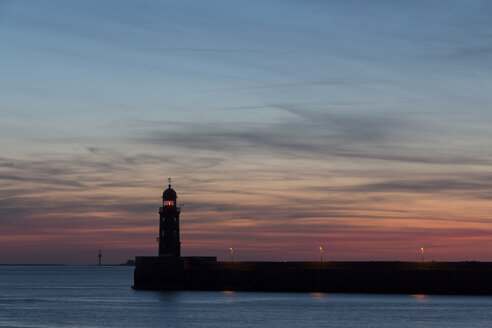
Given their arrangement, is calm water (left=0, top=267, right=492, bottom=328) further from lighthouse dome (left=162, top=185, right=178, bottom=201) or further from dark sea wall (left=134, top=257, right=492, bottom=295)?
lighthouse dome (left=162, top=185, right=178, bottom=201)

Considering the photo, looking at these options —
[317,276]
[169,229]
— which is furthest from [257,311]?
[169,229]

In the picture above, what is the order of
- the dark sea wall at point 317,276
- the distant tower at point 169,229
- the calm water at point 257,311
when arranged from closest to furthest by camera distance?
1. the calm water at point 257,311
2. the dark sea wall at point 317,276
3. the distant tower at point 169,229

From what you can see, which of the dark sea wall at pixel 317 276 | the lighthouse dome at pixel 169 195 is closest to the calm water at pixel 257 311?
the dark sea wall at pixel 317 276

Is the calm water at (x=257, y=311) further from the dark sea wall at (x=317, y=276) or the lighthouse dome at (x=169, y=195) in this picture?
the lighthouse dome at (x=169, y=195)

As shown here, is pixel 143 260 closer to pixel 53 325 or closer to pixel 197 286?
pixel 197 286

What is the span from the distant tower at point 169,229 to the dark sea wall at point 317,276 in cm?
293

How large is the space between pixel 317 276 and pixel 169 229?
24.7 metres

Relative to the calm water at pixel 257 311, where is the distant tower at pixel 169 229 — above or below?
above

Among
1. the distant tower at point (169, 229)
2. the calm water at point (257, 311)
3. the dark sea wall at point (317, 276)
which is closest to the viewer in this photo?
the calm water at point (257, 311)

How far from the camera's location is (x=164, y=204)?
12812 cm

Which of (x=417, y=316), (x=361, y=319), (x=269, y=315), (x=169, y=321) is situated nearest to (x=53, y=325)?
(x=169, y=321)

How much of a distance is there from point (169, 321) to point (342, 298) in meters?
32.5

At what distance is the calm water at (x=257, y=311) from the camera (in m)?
87.8

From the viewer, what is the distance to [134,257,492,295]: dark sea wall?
362ft
